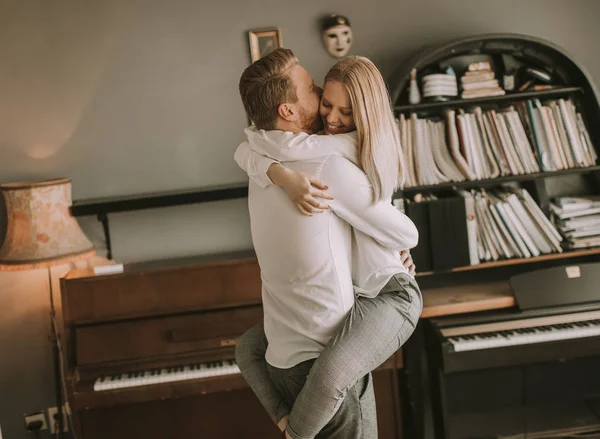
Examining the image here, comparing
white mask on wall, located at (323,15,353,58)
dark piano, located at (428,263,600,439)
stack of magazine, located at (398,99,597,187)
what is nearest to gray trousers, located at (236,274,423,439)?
dark piano, located at (428,263,600,439)

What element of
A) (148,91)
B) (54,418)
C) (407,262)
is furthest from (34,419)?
(407,262)

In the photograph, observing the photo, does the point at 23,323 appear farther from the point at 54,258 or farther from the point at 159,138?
the point at 159,138

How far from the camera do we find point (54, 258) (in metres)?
2.71

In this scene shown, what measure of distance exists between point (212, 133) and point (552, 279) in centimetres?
174

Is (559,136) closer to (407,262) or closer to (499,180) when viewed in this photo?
(499,180)

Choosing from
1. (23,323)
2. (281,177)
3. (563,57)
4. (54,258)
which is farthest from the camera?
(23,323)

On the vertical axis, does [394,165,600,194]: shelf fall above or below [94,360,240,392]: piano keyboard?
above

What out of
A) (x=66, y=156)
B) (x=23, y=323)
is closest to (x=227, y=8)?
(x=66, y=156)

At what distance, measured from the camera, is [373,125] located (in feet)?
4.61

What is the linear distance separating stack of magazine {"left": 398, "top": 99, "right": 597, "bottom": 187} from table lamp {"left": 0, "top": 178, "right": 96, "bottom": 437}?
1551 millimetres

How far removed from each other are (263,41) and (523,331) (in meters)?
1.82

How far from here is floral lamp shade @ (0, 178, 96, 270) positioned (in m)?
2.71

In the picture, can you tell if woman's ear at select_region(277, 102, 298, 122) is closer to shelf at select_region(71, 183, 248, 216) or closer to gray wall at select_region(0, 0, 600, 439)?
shelf at select_region(71, 183, 248, 216)

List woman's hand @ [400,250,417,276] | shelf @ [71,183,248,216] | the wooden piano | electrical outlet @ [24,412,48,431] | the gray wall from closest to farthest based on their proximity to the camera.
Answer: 1. woman's hand @ [400,250,417,276]
2. the wooden piano
3. shelf @ [71,183,248,216]
4. the gray wall
5. electrical outlet @ [24,412,48,431]
